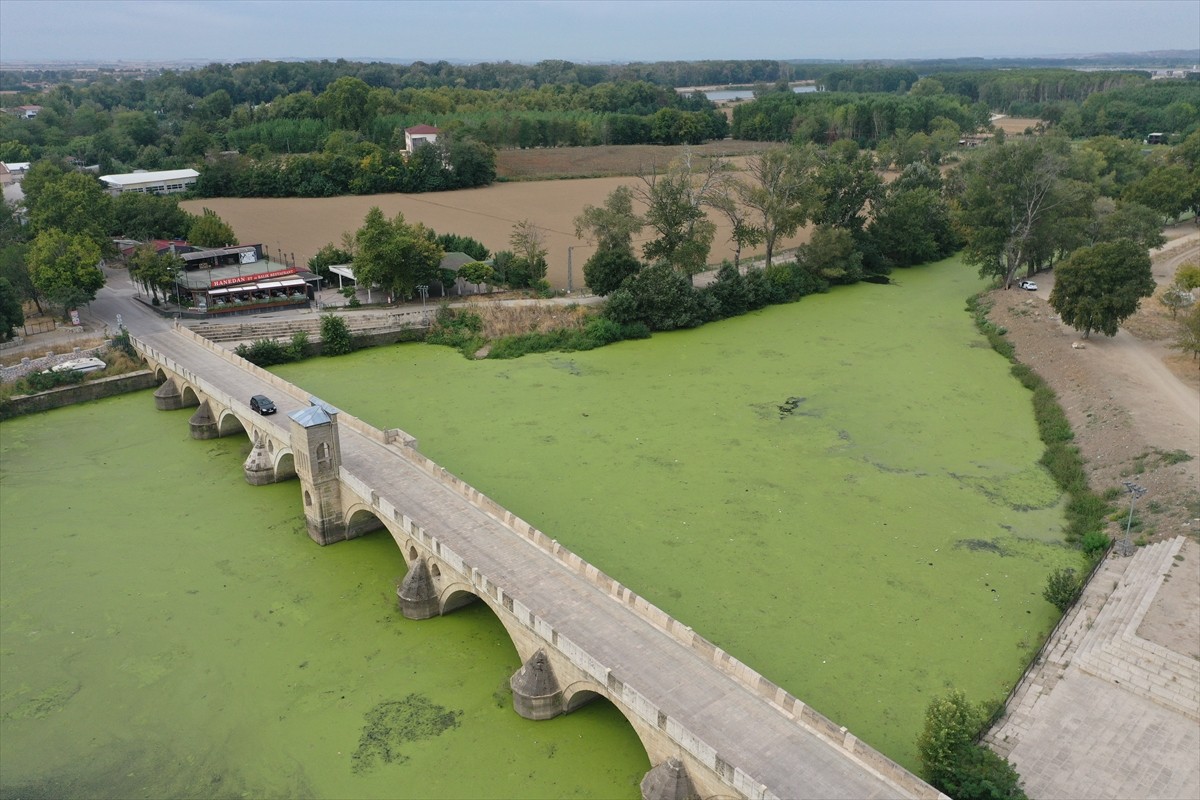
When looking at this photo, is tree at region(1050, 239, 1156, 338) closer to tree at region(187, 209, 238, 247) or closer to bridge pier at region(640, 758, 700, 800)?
bridge pier at region(640, 758, 700, 800)

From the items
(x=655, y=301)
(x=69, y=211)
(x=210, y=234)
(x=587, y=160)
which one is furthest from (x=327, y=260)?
(x=587, y=160)

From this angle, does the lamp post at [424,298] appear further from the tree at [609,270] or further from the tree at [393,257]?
the tree at [609,270]

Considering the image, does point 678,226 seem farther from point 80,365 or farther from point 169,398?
point 80,365

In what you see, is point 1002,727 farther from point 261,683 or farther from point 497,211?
point 497,211

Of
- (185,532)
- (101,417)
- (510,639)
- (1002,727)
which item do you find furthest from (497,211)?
(1002,727)

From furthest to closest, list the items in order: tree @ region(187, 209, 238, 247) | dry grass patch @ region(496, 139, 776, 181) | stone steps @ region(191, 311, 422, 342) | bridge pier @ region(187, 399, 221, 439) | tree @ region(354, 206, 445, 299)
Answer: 1. dry grass patch @ region(496, 139, 776, 181)
2. tree @ region(187, 209, 238, 247)
3. tree @ region(354, 206, 445, 299)
4. stone steps @ region(191, 311, 422, 342)
5. bridge pier @ region(187, 399, 221, 439)

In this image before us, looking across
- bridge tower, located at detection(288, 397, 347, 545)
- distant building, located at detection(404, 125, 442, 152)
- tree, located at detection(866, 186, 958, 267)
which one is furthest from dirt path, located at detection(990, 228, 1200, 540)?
distant building, located at detection(404, 125, 442, 152)

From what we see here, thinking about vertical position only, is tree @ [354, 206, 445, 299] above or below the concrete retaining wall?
above
